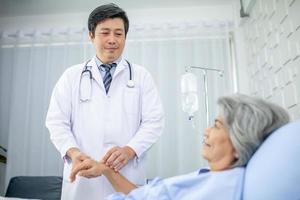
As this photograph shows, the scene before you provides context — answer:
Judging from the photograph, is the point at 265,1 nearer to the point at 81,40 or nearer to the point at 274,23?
the point at 274,23

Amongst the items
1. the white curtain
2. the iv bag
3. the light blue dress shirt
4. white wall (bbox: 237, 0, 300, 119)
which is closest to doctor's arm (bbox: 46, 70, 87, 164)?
the light blue dress shirt

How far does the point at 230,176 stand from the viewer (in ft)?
2.62

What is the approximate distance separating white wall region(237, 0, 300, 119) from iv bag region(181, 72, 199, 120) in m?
0.54

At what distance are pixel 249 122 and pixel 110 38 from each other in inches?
33.0

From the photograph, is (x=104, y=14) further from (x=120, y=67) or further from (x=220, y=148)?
(x=220, y=148)

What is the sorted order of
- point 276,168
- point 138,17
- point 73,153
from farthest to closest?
point 138,17
point 73,153
point 276,168

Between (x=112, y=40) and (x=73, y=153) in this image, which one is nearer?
(x=73, y=153)

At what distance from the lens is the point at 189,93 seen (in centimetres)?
264

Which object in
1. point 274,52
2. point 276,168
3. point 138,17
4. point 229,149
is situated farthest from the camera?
point 138,17

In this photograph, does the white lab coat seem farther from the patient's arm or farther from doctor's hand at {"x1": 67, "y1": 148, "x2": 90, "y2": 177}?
the patient's arm

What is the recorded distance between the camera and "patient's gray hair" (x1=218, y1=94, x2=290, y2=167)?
32.6 inches

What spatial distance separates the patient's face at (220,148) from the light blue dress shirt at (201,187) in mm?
47

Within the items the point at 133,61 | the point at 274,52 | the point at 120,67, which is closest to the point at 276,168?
the point at 120,67

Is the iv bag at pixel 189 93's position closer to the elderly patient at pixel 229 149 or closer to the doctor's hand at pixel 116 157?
the doctor's hand at pixel 116 157
